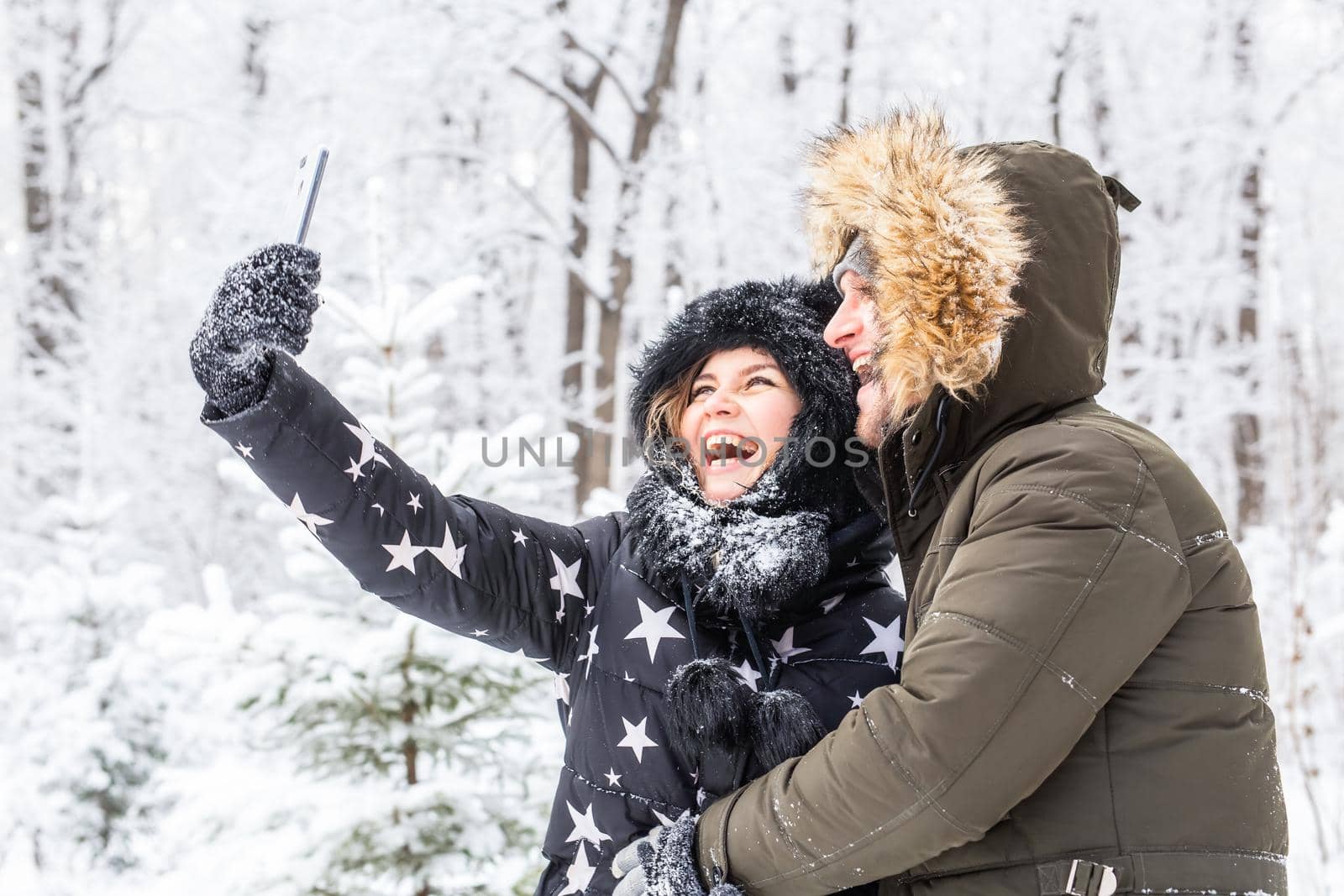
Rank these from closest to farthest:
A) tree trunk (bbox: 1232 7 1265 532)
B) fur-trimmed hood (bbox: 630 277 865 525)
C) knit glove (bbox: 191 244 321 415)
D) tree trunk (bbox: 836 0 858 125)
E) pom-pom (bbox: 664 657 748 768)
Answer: knit glove (bbox: 191 244 321 415)
pom-pom (bbox: 664 657 748 768)
fur-trimmed hood (bbox: 630 277 865 525)
tree trunk (bbox: 1232 7 1265 532)
tree trunk (bbox: 836 0 858 125)

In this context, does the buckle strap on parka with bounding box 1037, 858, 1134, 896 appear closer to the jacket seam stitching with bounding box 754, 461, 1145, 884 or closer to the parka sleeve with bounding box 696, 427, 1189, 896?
the parka sleeve with bounding box 696, 427, 1189, 896

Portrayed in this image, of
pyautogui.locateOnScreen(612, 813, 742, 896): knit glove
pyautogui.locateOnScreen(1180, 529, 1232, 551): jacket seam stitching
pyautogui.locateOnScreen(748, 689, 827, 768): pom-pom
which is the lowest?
pyautogui.locateOnScreen(612, 813, 742, 896): knit glove

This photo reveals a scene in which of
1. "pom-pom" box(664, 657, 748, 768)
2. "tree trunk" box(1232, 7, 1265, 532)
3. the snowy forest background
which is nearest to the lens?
"pom-pom" box(664, 657, 748, 768)

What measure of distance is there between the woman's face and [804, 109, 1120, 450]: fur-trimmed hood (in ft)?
1.63

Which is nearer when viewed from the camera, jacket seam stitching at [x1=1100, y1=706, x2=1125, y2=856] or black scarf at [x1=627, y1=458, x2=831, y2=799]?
jacket seam stitching at [x1=1100, y1=706, x2=1125, y2=856]

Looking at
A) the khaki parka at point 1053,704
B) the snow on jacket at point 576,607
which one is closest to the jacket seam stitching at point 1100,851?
the khaki parka at point 1053,704

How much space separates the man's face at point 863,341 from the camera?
6.10ft

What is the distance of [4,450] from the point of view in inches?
505

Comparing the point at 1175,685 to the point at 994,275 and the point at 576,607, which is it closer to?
the point at 994,275

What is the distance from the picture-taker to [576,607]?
221cm

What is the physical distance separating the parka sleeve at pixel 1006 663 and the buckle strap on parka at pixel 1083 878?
4.4 inches

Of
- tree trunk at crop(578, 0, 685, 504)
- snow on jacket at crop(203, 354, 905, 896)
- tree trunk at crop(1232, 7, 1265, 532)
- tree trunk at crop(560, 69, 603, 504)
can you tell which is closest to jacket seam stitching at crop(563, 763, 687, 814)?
snow on jacket at crop(203, 354, 905, 896)

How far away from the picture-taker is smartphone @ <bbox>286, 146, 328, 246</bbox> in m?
1.83

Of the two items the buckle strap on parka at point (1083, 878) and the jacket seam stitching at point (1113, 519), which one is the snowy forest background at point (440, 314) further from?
the buckle strap on parka at point (1083, 878)
